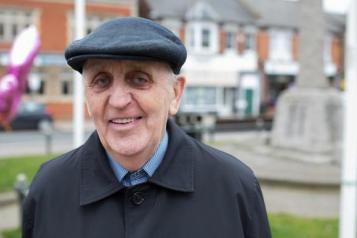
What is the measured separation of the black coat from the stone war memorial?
810cm

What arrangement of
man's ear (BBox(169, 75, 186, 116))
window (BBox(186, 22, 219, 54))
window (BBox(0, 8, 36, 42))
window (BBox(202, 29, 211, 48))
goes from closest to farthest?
man's ear (BBox(169, 75, 186, 116)) < window (BBox(0, 8, 36, 42)) < window (BBox(186, 22, 219, 54)) < window (BBox(202, 29, 211, 48))

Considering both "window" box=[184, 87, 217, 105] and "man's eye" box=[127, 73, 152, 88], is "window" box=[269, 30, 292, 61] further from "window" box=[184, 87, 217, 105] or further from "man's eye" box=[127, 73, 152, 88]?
"man's eye" box=[127, 73, 152, 88]

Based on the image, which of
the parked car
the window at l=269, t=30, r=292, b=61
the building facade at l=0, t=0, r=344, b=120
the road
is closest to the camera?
the road

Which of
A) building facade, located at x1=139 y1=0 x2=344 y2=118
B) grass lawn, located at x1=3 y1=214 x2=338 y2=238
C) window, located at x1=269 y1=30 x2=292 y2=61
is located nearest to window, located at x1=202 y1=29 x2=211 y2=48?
building facade, located at x1=139 y1=0 x2=344 y2=118

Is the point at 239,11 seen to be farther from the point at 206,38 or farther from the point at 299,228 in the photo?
the point at 299,228

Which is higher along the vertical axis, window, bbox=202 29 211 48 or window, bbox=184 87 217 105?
window, bbox=202 29 211 48

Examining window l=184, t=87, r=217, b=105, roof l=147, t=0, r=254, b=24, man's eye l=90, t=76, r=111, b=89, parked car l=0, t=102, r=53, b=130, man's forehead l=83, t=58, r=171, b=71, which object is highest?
roof l=147, t=0, r=254, b=24

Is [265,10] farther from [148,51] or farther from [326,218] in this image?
[148,51]

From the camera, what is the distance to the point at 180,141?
1.80m

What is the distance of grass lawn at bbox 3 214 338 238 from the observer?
5.38m

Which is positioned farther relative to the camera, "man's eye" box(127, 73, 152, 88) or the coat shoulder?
the coat shoulder

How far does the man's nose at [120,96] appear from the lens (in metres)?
1.55

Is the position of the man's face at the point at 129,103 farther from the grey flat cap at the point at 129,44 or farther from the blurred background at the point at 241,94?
the blurred background at the point at 241,94

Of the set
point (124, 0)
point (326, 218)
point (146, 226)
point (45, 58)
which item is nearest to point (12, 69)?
point (326, 218)
